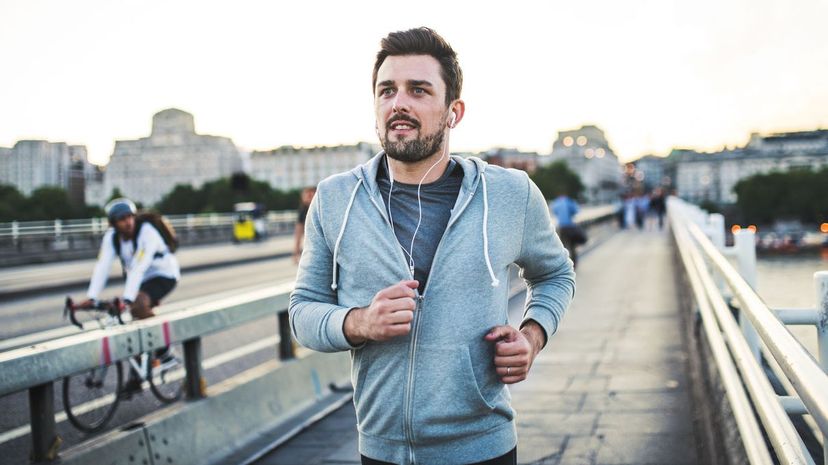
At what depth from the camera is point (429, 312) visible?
86.7 inches

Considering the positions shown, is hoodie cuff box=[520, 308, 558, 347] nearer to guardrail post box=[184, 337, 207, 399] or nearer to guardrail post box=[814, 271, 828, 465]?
guardrail post box=[814, 271, 828, 465]

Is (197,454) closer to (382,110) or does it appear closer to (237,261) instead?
(382,110)

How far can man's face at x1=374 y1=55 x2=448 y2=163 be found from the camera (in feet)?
7.57

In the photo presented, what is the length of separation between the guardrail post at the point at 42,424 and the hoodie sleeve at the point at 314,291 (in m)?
2.01

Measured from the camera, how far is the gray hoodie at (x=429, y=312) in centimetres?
220

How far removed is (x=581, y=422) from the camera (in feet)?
18.8

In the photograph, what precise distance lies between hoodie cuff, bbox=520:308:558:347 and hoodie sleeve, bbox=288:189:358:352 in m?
0.55

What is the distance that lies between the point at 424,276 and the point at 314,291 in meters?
0.33

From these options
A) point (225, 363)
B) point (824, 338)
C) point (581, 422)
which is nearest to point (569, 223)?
point (225, 363)

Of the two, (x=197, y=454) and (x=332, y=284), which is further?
(x=197, y=454)

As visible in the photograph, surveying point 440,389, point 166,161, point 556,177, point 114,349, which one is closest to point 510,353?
point 440,389

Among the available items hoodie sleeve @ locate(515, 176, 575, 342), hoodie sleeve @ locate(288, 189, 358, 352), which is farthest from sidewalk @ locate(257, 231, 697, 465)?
hoodie sleeve @ locate(288, 189, 358, 352)

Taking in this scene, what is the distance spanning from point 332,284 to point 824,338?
176 cm

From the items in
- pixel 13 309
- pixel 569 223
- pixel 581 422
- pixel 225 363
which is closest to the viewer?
pixel 581 422
